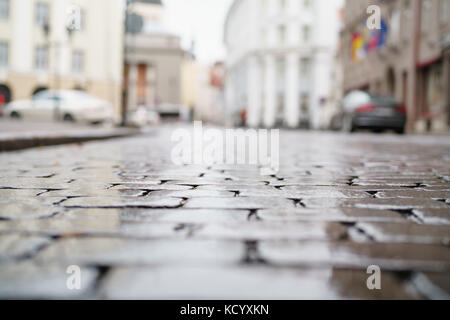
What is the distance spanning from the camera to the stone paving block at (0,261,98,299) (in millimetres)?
1199

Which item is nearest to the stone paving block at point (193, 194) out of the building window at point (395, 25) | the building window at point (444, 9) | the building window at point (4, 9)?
the building window at point (444, 9)

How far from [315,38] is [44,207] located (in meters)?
47.9

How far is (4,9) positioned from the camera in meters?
34.9

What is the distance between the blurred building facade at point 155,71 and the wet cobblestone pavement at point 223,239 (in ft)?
191

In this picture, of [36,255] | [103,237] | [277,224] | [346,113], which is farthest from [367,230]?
[346,113]

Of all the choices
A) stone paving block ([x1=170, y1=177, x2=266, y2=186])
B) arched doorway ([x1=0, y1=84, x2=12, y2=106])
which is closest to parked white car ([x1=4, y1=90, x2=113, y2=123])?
arched doorway ([x1=0, y1=84, x2=12, y2=106])

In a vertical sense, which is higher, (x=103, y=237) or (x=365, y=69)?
(x=365, y=69)

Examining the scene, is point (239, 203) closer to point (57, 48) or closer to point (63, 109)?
point (63, 109)

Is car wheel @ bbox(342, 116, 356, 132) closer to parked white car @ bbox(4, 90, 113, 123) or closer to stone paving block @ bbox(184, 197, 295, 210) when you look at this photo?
parked white car @ bbox(4, 90, 113, 123)

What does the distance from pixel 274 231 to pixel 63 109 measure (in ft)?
64.1

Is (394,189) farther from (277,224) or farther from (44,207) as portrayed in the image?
(44,207)

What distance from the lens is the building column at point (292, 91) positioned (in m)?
48.2

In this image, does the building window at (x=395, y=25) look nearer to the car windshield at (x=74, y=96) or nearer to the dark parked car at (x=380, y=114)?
the dark parked car at (x=380, y=114)
